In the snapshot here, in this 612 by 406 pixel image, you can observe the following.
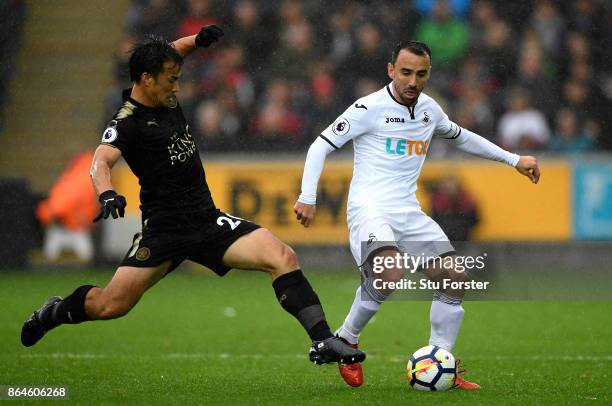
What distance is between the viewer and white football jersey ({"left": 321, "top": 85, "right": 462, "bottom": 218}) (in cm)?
742

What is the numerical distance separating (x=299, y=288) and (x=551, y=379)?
1.79 metres

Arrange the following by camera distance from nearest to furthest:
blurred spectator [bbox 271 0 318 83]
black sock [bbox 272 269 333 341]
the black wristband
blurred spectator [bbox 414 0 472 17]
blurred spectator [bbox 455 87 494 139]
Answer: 1. the black wristband
2. black sock [bbox 272 269 333 341]
3. blurred spectator [bbox 455 87 494 139]
4. blurred spectator [bbox 414 0 472 17]
5. blurred spectator [bbox 271 0 318 83]

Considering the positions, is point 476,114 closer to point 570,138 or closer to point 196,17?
point 570,138

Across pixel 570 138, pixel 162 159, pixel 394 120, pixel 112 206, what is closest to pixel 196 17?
pixel 570 138

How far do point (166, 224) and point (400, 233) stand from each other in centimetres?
146

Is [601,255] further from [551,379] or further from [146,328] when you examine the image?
[551,379]

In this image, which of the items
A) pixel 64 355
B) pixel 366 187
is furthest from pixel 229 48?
pixel 366 187

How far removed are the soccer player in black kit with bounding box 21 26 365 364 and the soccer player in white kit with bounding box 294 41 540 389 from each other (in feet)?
1.64

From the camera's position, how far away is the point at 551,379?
24.6 feet

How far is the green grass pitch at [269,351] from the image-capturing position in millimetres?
6949

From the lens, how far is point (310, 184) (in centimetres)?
725

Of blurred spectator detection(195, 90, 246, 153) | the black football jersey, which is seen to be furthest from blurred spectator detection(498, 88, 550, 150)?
the black football jersey

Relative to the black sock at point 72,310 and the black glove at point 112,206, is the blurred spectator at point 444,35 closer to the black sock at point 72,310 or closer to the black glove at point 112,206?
the black sock at point 72,310

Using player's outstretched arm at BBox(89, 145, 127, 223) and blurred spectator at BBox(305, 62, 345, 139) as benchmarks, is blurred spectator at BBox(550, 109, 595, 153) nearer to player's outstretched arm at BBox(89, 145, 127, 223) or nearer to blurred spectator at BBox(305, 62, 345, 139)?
blurred spectator at BBox(305, 62, 345, 139)
